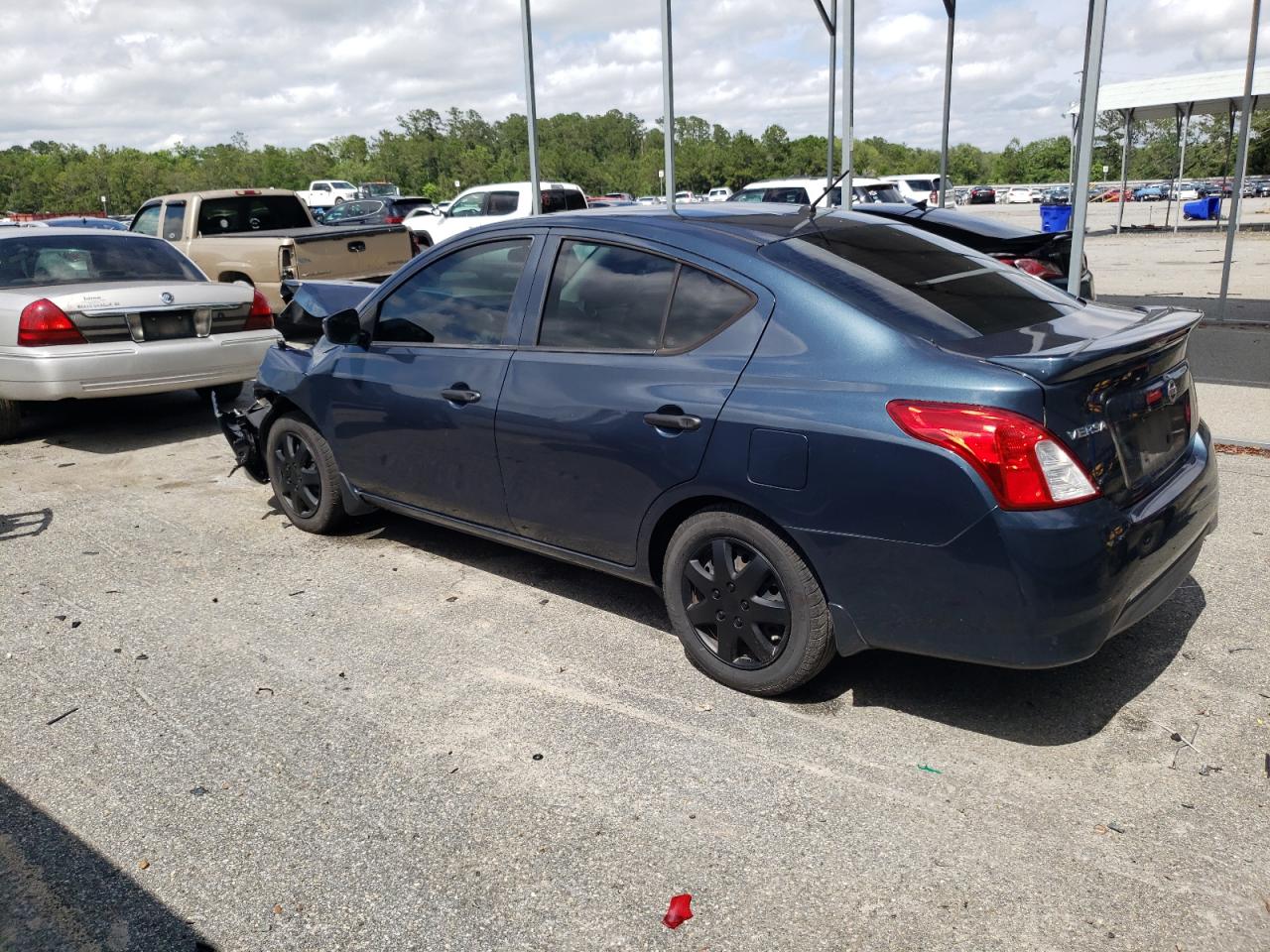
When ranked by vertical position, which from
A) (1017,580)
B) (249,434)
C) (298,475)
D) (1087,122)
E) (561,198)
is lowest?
(298,475)

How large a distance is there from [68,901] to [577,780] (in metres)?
1.40

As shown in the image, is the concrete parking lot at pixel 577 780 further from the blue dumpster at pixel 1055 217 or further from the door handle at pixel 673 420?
the blue dumpster at pixel 1055 217

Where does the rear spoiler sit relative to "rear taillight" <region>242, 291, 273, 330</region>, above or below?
above

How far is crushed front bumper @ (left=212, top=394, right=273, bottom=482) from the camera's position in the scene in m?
5.83

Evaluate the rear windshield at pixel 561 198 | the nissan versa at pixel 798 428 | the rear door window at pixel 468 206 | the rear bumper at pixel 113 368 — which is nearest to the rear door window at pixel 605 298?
the nissan versa at pixel 798 428

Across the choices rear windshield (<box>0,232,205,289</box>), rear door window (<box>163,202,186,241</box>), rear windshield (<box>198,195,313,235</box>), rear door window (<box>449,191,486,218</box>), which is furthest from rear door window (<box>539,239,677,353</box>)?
rear door window (<box>449,191,486,218</box>)

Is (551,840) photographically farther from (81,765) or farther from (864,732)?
(81,765)

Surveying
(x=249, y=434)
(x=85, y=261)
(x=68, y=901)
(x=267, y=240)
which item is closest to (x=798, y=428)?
(x=68, y=901)

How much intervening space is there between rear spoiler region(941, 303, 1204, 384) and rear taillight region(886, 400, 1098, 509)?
17cm

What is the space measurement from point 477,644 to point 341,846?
137 cm

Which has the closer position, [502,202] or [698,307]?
[698,307]

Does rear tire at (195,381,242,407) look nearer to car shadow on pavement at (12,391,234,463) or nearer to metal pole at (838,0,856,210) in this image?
car shadow on pavement at (12,391,234,463)

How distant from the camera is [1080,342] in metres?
3.33

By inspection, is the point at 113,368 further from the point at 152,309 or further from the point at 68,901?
the point at 68,901
